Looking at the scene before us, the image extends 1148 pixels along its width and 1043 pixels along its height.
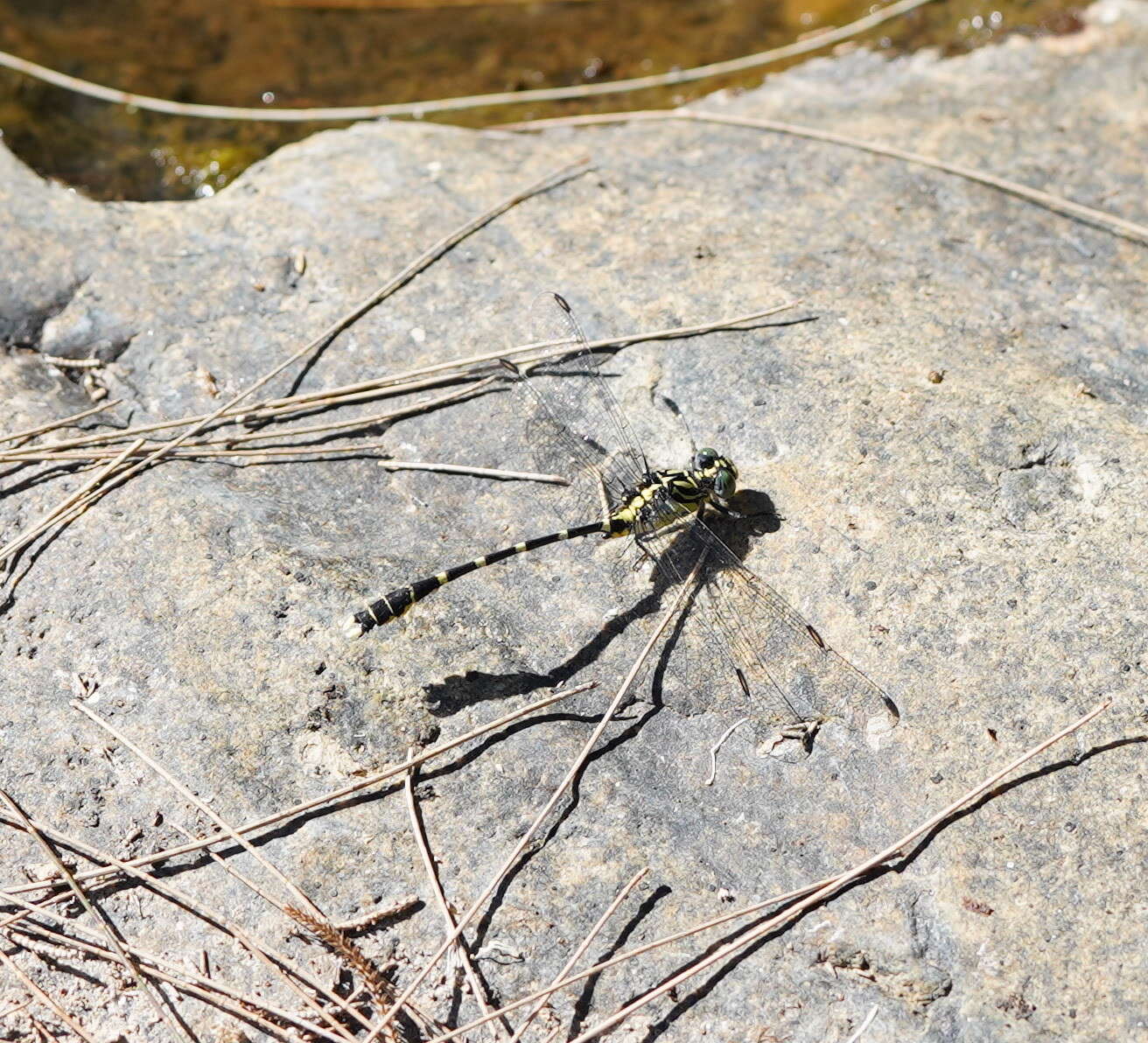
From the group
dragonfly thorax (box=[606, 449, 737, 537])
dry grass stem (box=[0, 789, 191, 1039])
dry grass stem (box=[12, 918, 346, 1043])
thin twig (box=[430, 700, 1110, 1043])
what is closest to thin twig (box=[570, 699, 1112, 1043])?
thin twig (box=[430, 700, 1110, 1043])

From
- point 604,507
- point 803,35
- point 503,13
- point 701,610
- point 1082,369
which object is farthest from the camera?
point 503,13

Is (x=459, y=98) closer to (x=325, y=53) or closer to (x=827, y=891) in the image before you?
(x=325, y=53)

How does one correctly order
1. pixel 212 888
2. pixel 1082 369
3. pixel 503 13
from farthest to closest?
pixel 503 13 → pixel 1082 369 → pixel 212 888

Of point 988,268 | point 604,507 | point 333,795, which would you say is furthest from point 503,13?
point 333,795

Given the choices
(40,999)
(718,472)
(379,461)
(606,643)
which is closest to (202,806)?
(40,999)

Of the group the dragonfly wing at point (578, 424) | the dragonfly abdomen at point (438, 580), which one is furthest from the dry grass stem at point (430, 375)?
the dragonfly abdomen at point (438, 580)

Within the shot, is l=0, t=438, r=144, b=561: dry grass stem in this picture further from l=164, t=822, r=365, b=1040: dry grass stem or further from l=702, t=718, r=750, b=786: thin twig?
l=702, t=718, r=750, b=786: thin twig

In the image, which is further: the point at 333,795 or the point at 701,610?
the point at 701,610

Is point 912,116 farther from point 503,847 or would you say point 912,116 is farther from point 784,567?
point 503,847
